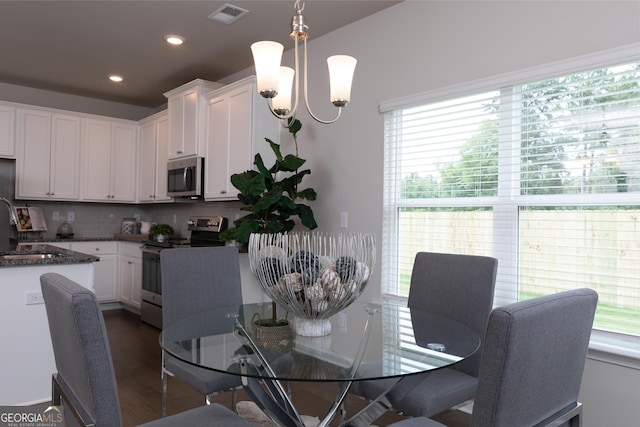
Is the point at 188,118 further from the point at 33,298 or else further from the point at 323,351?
the point at 323,351

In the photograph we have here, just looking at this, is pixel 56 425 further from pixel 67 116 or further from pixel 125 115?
pixel 125 115

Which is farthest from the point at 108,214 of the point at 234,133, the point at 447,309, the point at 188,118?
the point at 447,309

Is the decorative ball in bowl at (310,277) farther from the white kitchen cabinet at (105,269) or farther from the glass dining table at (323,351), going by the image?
the white kitchen cabinet at (105,269)

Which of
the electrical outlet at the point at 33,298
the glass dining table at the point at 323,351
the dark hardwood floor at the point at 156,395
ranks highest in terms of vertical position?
the glass dining table at the point at 323,351

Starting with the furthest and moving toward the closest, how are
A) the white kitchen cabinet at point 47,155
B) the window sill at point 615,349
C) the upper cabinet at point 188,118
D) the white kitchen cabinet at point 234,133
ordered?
the white kitchen cabinet at point 47,155 < the upper cabinet at point 188,118 < the white kitchen cabinet at point 234,133 < the window sill at point 615,349

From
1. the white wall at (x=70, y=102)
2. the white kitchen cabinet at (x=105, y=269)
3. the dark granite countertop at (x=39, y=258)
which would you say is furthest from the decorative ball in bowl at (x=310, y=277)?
the white wall at (x=70, y=102)

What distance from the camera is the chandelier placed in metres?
1.87

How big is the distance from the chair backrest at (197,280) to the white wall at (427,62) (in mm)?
1249

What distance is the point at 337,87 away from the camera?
2.03 metres

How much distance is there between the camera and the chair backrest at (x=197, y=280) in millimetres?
2330

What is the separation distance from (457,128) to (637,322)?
1.48m

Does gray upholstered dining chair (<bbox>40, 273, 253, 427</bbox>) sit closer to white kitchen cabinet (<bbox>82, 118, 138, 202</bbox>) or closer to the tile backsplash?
the tile backsplash

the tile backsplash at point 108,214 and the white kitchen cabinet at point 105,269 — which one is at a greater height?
the tile backsplash at point 108,214

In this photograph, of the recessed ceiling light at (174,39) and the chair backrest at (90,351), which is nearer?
the chair backrest at (90,351)
